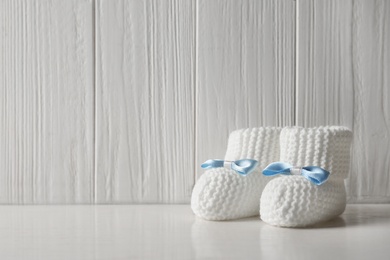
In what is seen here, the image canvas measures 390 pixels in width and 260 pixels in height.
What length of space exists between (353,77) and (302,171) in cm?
35

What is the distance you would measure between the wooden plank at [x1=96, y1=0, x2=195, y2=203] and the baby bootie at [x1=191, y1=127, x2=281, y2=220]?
185mm

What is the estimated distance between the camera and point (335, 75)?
1.10 m

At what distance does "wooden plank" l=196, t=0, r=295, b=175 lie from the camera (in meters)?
1.08

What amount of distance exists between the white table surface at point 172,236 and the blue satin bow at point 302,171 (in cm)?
8

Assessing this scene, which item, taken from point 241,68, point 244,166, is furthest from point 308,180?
point 241,68

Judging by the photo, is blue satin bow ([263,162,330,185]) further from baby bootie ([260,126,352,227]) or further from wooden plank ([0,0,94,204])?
wooden plank ([0,0,94,204])

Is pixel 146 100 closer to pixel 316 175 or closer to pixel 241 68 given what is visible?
pixel 241 68

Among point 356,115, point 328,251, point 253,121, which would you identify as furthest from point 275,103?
point 328,251

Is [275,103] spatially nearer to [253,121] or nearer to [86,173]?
[253,121]

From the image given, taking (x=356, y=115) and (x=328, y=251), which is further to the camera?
(x=356, y=115)

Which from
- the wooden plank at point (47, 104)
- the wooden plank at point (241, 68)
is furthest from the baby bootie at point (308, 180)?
the wooden plank at point (47, 104)

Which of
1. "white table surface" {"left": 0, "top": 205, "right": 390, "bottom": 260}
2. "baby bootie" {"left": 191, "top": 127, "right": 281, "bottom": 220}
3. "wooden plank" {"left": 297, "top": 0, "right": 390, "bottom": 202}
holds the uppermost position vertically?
"wooden plank" {"left": 297, "top": 0, "right": 390, "bottom": 202}

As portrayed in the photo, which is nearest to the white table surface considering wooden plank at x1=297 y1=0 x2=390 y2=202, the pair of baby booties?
the pair of baby booties

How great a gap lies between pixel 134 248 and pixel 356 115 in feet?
2.03
